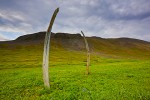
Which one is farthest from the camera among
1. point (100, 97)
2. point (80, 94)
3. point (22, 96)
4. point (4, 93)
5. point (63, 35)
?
point (63, 35)

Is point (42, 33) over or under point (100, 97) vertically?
over

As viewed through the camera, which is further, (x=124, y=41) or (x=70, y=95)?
(x=124, y=41)

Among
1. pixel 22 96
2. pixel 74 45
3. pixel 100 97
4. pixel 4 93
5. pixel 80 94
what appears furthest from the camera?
pixel 74 45

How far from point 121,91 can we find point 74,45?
14812cm

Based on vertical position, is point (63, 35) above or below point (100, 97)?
above

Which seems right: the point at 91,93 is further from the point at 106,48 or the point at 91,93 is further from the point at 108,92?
the point at 106,48

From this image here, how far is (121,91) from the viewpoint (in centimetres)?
1576

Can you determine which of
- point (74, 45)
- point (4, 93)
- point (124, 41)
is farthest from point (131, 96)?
point (124, 41)

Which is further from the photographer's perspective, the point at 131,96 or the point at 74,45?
the point at 74,45

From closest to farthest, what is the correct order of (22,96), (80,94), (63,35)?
(80,94) < (22,96) < (63,35)

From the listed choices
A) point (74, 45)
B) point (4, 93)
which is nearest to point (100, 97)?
point (4, 93)

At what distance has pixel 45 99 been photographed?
48.3 feet

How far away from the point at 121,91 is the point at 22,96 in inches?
338

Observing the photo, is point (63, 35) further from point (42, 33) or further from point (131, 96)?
point (131, 96)
